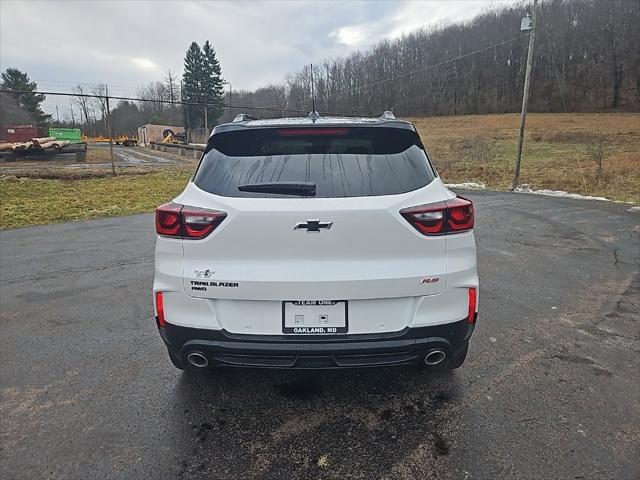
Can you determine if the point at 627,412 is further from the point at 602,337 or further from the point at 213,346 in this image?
the point at 213,346

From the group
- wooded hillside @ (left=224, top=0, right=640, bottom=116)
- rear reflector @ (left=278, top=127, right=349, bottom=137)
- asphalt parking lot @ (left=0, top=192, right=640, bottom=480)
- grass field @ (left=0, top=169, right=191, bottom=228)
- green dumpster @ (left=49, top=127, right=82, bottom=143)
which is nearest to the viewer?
asphalt parking lot @ (left=0, top=192, right=640, bottom=480)

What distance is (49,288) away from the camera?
15.0ft

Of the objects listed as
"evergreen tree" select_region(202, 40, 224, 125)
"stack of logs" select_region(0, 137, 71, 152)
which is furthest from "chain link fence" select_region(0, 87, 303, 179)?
"evergreen tree" select_region(202, 40, 224, 125)

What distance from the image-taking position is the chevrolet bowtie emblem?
6.58 ft

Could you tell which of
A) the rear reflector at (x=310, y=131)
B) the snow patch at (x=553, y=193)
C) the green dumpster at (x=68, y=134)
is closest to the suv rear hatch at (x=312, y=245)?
the rear reflector at (x=310, y=131)

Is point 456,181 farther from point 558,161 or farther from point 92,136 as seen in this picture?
point 92,136

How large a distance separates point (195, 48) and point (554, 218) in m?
72.0

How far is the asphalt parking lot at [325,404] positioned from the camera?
6.55 feet

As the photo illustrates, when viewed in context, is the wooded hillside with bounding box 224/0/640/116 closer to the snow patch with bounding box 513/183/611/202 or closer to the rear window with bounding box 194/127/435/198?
the snow patch with bounding box 513/183/611/202

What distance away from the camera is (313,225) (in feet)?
6.59

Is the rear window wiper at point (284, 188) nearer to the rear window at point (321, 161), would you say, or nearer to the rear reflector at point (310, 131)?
the rear window at point (321, 161)

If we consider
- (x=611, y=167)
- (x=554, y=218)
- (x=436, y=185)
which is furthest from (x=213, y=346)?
(x=611, y=167)

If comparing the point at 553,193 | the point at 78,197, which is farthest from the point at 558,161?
the point at 78,197

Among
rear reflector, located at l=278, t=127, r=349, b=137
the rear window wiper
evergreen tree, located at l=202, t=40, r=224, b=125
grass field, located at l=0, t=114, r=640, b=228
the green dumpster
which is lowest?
grass field, located at l=0, t=114, r=640, b=228
